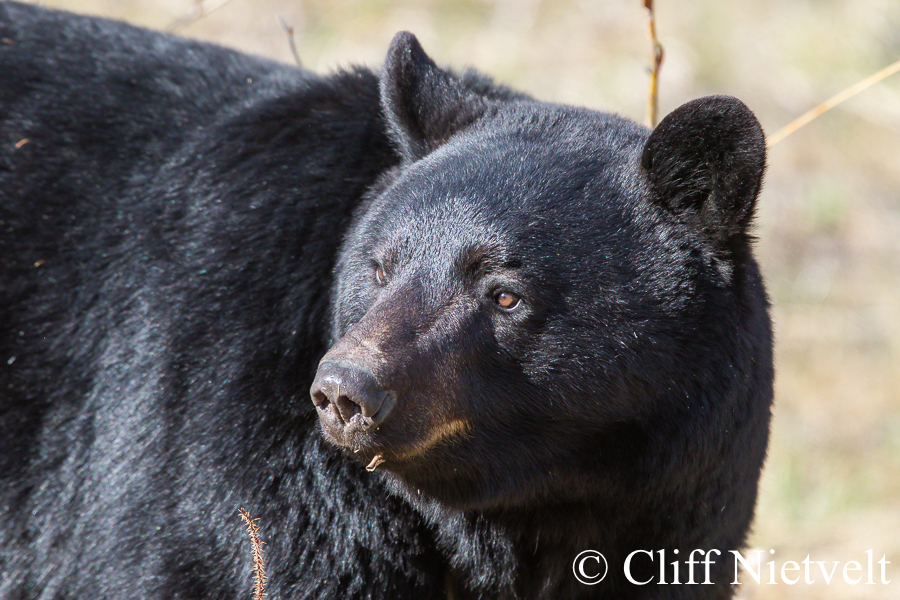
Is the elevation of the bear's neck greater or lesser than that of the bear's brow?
lesser

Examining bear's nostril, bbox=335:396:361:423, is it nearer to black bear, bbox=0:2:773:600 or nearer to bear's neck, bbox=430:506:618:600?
black bear, bbox=0:2:773:600

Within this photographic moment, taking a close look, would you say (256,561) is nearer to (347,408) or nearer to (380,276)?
(347,408)

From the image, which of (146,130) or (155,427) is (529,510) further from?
(146,130)

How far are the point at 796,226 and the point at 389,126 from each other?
21.0 ft

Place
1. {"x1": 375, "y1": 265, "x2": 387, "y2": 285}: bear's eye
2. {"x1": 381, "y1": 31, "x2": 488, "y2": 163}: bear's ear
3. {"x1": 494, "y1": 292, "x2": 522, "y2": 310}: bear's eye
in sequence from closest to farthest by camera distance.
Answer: {"x1": 494, "y1": 292, "x2": 522, "y2": 310}: bear's eye
{"x1": 375, "y1": 265, "x2": 387, "y2": 285}: bear's eye
{"x1": 381, "y1": 31, "x2": 488, "y2": 163}: bear's ear

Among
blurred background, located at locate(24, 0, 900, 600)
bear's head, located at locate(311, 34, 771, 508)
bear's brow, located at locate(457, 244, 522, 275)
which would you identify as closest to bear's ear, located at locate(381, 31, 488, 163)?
bear's head, located at locate(311, 34, 771, 508)

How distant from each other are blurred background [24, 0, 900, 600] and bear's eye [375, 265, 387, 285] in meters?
4.65

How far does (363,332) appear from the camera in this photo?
8.40ft

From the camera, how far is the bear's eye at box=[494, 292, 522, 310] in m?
2.72

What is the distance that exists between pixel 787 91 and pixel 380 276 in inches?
316

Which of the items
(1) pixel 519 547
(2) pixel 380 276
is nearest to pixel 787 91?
(1) pixel 519 547

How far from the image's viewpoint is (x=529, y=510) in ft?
9.96

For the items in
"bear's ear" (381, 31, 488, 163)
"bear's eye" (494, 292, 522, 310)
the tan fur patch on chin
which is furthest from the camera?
"bear's ear" (381, 31, 488, 163)

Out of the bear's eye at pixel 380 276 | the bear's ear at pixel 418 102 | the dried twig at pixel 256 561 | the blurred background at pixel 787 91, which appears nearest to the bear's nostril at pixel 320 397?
the dried twig at pixel 256 561
